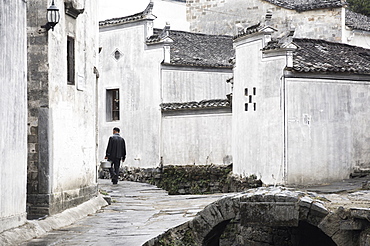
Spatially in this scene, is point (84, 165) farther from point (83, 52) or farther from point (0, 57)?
point (0, 57)

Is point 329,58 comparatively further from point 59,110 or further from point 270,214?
point 59,110

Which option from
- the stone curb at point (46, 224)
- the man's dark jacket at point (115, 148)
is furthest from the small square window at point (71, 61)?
the man's dark jacket at point (115, 148)

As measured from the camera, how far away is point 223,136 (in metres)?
22.1

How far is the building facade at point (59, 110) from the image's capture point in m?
10.3

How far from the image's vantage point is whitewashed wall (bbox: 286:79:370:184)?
1772cm

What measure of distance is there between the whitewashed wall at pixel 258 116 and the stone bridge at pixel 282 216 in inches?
227

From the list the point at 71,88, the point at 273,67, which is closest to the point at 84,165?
the point at 71,88

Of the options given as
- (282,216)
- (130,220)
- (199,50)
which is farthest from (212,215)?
(199,50)

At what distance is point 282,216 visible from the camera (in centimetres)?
1062

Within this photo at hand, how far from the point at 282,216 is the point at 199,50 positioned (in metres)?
16.3

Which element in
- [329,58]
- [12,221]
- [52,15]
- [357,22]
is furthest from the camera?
[357,22]

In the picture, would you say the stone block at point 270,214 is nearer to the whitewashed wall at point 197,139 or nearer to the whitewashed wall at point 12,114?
the whitewashed wall at point 12,114

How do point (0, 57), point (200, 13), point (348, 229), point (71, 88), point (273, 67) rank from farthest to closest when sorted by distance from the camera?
point (200, 13), point (273, 67), point (71, 88), point (348, 229), point (0, 57)

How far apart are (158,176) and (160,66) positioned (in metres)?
3.87
